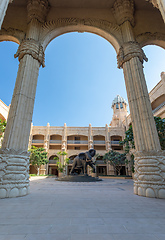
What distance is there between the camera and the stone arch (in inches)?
286

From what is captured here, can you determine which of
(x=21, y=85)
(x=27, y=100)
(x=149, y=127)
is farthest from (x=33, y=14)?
(x=149, y=127)

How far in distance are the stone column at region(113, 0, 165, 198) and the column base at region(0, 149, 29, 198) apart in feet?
12.3

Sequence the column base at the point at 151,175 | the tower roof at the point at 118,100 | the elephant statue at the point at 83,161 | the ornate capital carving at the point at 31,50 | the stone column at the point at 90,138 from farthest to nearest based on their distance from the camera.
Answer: the tower roof at the point at 118,100 < the stone column at the point at 90,138 < the elephant statue at the point at 83,161 < the ornate capital carving at the point at 31,50 < the column base at the point at 151,175

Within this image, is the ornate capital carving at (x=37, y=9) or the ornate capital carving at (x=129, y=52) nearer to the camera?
the ornate capital carving at (x=129, y=52)

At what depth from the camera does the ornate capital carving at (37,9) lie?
7.20 meters

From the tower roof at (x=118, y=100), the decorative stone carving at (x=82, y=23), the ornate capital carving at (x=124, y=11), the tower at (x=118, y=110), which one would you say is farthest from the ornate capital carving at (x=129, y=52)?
the tower roof at (x=118, y=100)

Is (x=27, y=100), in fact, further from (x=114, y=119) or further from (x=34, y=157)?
(x=114, y=119)

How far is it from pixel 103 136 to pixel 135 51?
26427 millimetres

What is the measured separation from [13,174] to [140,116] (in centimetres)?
492

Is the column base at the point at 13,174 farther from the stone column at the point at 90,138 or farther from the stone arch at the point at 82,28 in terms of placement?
the stone column at the point at 90,138

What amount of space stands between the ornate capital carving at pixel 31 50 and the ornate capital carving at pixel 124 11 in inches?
183

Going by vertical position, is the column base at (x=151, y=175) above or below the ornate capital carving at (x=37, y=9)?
below

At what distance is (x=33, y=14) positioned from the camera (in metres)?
7.20

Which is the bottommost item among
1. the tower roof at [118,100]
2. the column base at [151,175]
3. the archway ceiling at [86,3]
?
the column base at [151,175]
